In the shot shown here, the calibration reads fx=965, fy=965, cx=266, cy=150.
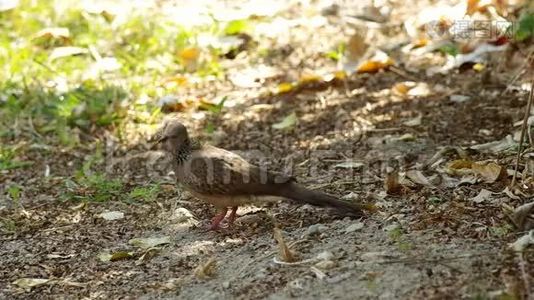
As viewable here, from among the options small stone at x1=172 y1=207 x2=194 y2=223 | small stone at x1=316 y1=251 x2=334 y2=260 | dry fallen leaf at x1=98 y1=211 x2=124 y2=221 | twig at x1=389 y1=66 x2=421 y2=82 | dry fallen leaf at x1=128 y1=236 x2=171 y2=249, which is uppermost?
small stone at x1=316 y1=251 x2=334 y2=260

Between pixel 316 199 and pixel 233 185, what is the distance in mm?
416

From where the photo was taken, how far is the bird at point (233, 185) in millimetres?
4699

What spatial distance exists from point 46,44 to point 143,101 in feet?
5.54

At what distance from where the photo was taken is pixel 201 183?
15.8 ft

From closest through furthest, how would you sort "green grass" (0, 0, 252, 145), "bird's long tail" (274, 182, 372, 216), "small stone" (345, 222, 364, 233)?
"small stone" (345, 222, 364, 233) < "bird's long tail" (274, 182, 372, 216) < "green grass" (0, 0, 252, 145)

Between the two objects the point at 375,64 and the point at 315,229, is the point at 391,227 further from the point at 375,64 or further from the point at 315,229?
the point at 375,64

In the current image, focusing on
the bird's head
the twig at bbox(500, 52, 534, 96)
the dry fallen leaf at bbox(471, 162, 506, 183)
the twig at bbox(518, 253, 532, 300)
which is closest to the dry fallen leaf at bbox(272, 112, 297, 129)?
the twig at bbox(500, 52, 534, 96)

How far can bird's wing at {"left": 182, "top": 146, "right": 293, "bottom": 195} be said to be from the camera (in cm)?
474

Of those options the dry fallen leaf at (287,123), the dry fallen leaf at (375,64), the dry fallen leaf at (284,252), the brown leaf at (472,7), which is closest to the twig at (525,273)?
the dry fallen leaf at (284,252)

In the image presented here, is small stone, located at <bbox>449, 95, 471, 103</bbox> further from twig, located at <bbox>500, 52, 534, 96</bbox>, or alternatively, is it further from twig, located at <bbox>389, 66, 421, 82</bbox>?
twig, located at <bbox>389, 66, 421, 82</bbox>

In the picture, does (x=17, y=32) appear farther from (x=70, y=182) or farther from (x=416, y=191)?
(x=416, y=191)

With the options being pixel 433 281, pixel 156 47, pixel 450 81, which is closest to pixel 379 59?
pixel 450 81

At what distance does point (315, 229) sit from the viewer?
4617 millimetres

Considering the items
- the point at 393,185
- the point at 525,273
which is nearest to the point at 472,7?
the point at 393,185
